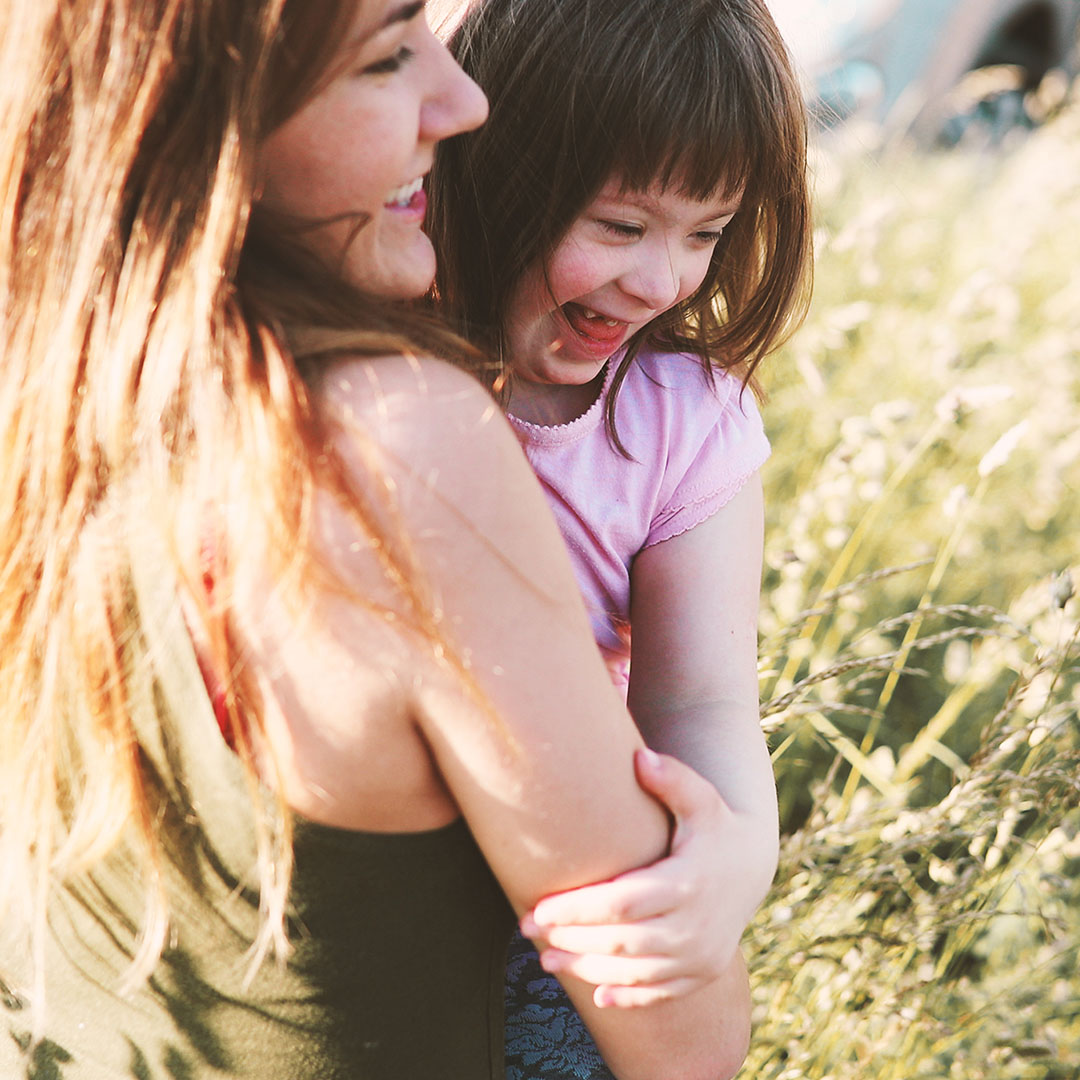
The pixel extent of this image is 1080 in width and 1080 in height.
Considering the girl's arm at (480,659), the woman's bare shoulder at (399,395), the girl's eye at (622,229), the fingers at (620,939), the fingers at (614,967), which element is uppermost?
the woman's bare shoulder at (399,395)

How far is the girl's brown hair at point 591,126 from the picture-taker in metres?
1.39

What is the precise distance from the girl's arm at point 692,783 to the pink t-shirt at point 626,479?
0.03m

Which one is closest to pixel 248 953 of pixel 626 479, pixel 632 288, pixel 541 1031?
pixel 541 1031

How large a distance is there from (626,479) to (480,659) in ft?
2.28

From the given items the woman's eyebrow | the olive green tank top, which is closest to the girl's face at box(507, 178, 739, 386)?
the woman's eyebrow

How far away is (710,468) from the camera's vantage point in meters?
1.52

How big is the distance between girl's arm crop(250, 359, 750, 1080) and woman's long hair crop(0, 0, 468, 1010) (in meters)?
0.03

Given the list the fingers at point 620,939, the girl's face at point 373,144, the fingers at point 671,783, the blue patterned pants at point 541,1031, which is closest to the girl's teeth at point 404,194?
the girl's face at point 373,144

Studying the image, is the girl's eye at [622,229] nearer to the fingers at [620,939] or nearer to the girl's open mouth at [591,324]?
the girl's open mouth at [591,324]

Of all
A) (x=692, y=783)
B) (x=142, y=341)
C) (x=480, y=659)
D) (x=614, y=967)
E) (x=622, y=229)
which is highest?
(x=142, y=341)

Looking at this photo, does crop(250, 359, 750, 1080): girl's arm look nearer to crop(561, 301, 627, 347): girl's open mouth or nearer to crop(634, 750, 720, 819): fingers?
crop(634, 750, 720, 819): fingers

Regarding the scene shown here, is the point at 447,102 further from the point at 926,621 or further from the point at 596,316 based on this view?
the point at 926,621

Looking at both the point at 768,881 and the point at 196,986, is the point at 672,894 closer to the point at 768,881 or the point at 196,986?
the point at 768,881

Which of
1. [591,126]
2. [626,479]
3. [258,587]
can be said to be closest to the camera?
[258,587]
